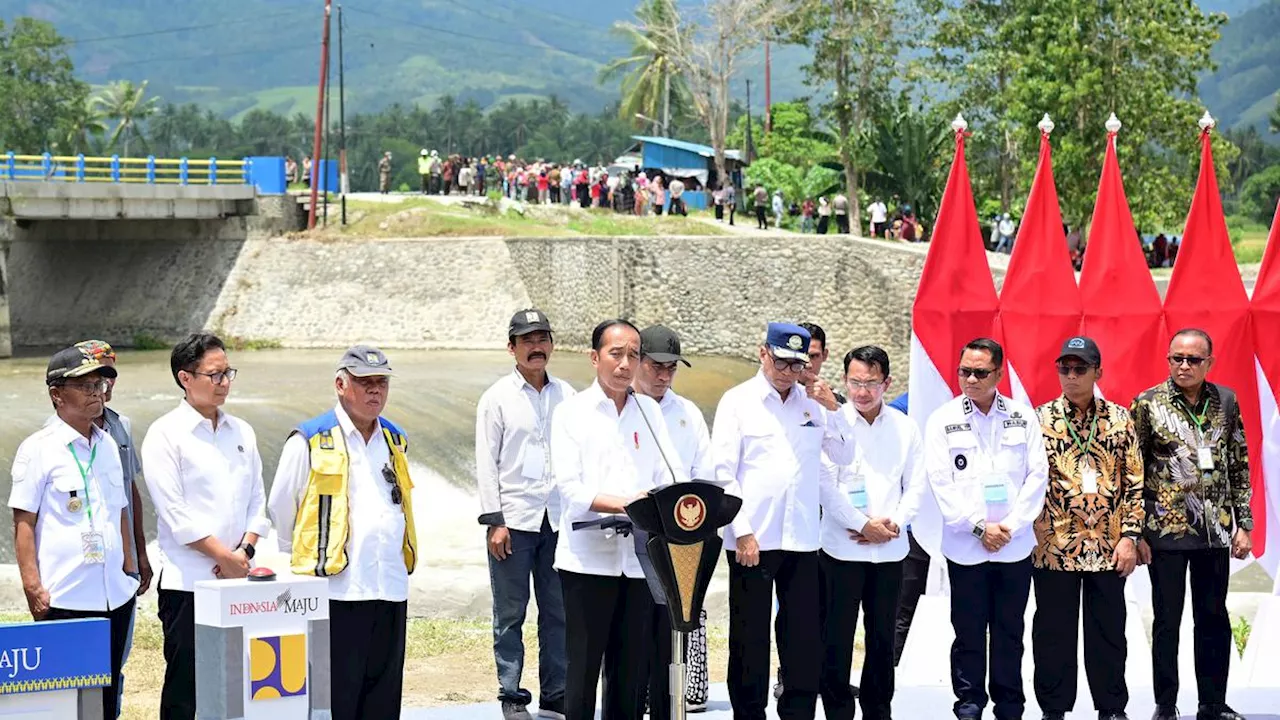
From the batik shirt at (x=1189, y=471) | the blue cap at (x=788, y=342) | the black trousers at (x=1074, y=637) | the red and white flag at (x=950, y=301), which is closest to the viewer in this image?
the blue cap at (x=788, y=342)

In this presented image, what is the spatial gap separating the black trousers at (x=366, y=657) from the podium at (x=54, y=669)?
3.10 feet

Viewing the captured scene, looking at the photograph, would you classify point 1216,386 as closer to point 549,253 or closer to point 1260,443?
point 1260,443

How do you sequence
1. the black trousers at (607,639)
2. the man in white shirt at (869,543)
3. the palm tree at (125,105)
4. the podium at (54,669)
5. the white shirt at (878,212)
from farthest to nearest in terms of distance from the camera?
the palm tree at (125,105)
the white shirt at (878,212)
the man in white shirt at (869,543)
the black trousers at (607,639)
the podium at (54,669)

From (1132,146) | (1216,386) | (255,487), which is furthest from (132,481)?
(1132,146)

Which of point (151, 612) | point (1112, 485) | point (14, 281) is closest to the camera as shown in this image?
point (1112, 485)

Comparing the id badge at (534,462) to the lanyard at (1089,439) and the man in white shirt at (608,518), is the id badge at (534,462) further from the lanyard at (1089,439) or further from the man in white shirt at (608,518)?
the lanyard at (1089,439)

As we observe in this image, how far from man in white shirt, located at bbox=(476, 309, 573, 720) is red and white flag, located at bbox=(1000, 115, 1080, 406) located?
115 inches

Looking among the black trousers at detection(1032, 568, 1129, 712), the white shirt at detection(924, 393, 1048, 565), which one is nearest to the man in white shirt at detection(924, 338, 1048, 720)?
the white shirt at detection(924, 393, 1048, 565)

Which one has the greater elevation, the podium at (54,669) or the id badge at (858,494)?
the id badge at (858,494)

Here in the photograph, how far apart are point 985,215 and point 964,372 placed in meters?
32.2

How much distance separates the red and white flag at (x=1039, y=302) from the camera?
8906mm

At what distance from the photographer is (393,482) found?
5930 mm

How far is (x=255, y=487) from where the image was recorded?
6195 millimetres

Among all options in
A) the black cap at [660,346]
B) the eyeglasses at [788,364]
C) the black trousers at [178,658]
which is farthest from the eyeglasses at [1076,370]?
the black trousers at [178,658]
